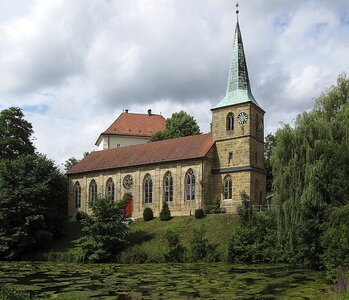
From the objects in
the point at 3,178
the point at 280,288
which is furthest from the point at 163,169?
the point at 280,288

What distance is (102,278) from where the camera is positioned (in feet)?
92.1

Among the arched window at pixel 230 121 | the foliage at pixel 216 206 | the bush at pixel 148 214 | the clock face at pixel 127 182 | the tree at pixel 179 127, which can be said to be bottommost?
the bush at pixel 148 214

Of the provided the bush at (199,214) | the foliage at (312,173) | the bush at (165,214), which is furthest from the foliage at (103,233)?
the foliage at (312,173)

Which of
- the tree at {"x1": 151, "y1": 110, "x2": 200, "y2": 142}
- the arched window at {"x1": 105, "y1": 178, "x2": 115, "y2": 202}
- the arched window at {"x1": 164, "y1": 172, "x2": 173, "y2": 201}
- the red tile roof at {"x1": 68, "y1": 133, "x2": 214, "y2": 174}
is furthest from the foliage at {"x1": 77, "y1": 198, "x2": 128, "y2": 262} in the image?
the tree at {"x1": 151, "y1": 110, "x2": 200, "y2": 142}

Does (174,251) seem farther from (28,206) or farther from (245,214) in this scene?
(28,206)

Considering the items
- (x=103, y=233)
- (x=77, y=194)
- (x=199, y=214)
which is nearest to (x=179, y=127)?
(x=77, y=194)

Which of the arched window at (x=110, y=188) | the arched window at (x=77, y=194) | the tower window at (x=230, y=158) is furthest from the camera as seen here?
the arched window at (x=77, y=194)

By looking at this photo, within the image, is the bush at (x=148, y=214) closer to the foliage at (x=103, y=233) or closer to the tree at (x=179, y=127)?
the foliage at (x=103, y=233)

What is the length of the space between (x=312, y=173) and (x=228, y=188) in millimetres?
21364

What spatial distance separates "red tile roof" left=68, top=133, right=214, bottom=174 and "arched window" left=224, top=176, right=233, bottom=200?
137 inches

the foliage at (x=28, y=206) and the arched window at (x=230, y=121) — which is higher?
the arched window at (x=230, y=121)

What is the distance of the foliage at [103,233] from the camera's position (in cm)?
4119

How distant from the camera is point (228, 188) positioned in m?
51.2

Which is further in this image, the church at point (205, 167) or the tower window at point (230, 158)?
the tower window at point (230, 158)
